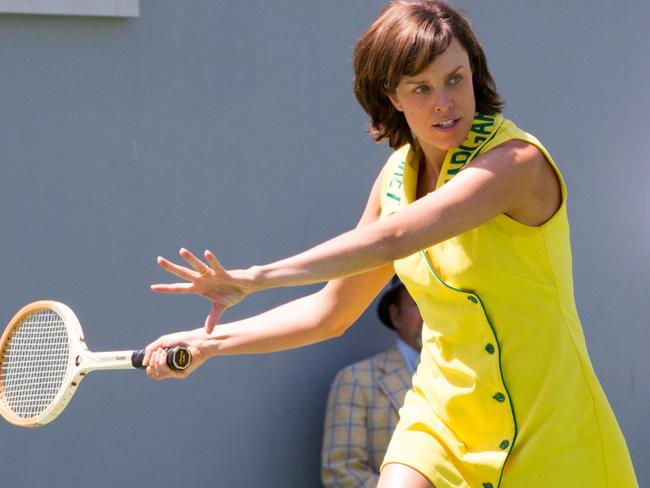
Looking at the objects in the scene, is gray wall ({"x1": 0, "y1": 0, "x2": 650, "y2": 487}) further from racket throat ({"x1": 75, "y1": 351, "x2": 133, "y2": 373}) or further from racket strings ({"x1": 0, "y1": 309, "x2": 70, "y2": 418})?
racket throat ({"x1": 75, "y1": 351, "x2": 133, "y2": 373})

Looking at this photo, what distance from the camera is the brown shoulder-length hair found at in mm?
3010

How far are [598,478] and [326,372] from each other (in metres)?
2.50

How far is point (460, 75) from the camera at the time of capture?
3021 millimetres

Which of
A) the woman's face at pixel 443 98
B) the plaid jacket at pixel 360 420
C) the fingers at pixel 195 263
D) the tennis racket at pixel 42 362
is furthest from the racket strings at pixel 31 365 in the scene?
the plaid jacket at pixel 360 420

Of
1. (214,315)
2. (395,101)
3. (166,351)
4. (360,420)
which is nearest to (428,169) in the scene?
(395,101)

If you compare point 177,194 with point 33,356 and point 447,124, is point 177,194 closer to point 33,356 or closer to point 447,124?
point 33,356

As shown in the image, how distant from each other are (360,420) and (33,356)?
5.82 ft

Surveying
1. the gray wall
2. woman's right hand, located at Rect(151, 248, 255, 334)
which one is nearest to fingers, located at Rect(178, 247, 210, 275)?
woman's right hand, located at Rect(151, 248, 255, 334)

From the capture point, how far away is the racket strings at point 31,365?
375cm

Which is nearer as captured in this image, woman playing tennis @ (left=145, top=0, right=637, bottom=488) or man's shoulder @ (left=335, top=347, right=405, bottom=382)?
woman playing tennis @ (left=145, top=0, right=637, bottom=488)

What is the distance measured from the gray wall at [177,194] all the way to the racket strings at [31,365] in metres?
0.74

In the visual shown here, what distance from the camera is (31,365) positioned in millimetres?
3824

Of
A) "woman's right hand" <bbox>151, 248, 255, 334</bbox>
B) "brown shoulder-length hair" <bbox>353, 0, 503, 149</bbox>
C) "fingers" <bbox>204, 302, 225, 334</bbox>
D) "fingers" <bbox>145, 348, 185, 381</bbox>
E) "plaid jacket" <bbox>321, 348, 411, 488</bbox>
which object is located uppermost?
"brown shoulder-length hair" <bbox>353, 0, 503, 149</bbox>

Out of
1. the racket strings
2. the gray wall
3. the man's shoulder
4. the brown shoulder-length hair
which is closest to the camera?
the brown shoulder-length hair
